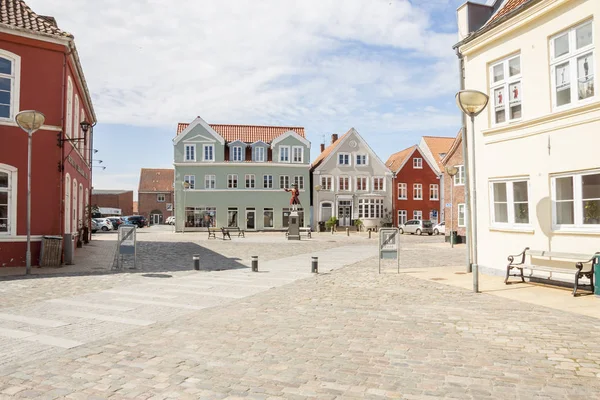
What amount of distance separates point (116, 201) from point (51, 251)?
3030 inches

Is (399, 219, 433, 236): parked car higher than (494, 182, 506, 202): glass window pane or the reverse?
the reverse

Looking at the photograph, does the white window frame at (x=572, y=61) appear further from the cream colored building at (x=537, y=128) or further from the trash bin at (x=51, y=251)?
the trash bin at (x=51, y=251)

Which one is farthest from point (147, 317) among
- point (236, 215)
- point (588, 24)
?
point (236, 215)

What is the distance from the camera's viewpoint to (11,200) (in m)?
14.8

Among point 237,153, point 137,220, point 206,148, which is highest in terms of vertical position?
point 206,148

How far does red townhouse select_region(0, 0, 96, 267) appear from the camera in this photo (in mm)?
14766

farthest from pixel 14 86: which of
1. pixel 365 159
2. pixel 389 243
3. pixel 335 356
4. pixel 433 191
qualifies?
pixel 433 191

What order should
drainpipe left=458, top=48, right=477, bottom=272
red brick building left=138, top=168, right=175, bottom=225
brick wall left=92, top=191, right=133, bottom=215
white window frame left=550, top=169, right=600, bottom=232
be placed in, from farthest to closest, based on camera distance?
brick wall left=92, top=191, right=133, bottom=215
red brick building left=138, top=168, right=175, bottom=225
drainpipe left=458, top=48, right=477, bottom=272
white window frame left=550, top=169, right=600, bottom=232

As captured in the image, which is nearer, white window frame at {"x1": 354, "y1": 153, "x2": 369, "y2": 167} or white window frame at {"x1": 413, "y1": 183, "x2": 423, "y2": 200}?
white window frame at {"x1": 354, "y1": 153, "x2": 369, "y2": 167}

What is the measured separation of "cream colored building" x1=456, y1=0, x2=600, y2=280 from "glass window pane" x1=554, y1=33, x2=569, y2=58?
0.02 metres

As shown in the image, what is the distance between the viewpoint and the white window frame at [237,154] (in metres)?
49.2

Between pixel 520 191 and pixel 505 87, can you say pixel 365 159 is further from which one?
pixel 520 191

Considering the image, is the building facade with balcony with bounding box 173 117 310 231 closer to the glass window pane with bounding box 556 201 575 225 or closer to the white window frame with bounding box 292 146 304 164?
the white window frame with bounding box 292 146 304 164

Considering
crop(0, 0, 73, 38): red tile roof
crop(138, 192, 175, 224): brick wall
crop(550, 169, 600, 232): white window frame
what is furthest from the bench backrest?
crop(138, 192, 175, 224): brick wall
